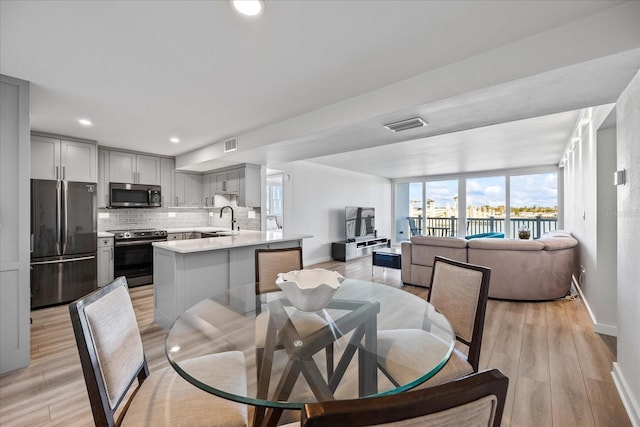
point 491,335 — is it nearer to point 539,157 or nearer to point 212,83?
point 212,83

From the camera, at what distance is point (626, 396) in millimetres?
1825

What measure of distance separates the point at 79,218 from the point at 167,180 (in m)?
1.75

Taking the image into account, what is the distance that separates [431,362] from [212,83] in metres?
2.63

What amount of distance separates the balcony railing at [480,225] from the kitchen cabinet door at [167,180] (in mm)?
7051

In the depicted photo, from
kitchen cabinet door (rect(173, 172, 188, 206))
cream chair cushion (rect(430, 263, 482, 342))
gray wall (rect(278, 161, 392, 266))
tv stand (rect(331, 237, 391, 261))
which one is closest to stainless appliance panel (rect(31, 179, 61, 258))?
kitchen cabinet door (rect(173, 172, 188, 206))

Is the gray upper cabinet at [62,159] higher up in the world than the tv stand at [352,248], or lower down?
higher up

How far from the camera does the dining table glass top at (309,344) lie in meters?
1.05

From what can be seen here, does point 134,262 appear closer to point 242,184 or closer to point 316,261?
point 242,184

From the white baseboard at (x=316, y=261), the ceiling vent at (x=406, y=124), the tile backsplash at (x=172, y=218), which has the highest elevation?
the ceiling vent at (x=406, y=124)

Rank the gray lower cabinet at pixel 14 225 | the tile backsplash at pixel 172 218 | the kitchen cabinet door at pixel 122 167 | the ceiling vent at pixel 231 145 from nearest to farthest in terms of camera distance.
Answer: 1. the gray lower cabinet at pixel 14 225
2. the ceiling vent at pixel 231 145
3. the kitchen cabinet door at pixel 122 167
4. the tile backsplash at pixel 172 218

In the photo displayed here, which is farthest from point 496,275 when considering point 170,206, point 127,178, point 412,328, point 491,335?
point 127,178

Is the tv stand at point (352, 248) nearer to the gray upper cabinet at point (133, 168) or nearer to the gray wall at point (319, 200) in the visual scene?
the gray wall at point (319, 200)

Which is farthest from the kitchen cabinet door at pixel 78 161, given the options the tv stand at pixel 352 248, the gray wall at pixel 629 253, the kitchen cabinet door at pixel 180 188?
the gray wall at pixel 629 253

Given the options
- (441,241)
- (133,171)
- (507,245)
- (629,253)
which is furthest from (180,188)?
(629,253)
